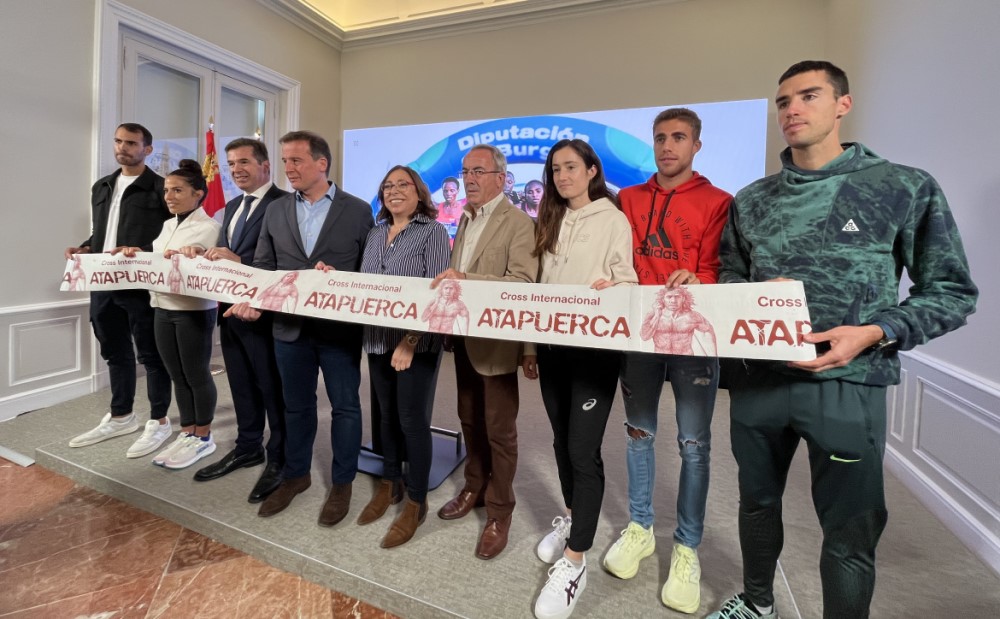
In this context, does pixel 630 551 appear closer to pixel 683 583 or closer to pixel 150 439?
pixel 683 583

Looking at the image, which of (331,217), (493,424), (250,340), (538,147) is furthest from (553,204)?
(538,147)

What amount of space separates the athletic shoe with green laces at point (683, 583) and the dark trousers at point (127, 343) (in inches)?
100

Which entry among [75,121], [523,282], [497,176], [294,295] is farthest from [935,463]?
[75,121]

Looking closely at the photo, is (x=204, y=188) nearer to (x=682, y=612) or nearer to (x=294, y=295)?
(x=294, y=295)

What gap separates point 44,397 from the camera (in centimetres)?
310

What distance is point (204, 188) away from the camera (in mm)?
2215

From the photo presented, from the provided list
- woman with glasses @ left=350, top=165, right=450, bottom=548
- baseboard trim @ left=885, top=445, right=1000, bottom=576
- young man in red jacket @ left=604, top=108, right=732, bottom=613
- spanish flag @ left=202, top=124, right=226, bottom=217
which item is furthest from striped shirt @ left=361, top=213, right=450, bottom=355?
spanish flag @ left=202, top=124, right=226, bottom=217

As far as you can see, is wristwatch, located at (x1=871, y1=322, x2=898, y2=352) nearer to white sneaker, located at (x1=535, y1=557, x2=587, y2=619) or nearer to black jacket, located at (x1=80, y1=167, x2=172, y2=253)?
white sneaker, located at (x1=535, y1=557, x2=587, y2=619)

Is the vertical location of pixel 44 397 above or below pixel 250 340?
below

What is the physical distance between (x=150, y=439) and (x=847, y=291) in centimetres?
298

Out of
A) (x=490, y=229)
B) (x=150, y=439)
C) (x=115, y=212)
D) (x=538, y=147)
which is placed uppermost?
(x=538, y=147)

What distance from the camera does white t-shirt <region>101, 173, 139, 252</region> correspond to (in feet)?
8.02

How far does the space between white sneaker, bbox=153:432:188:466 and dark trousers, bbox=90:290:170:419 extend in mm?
247

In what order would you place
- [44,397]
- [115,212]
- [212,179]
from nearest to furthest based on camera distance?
[115,212] → [44,397] → [212,179]
